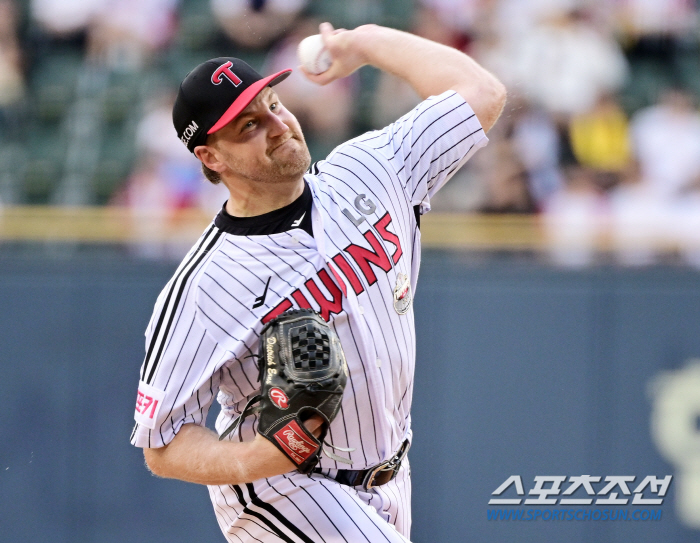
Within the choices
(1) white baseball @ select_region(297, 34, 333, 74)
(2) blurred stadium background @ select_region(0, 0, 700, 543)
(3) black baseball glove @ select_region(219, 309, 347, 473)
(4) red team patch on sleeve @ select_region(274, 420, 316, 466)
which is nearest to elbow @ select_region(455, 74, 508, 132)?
(1) white baseball @ select_region(297, 34, 333, 74)

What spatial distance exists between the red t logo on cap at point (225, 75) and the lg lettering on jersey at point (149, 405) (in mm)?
891

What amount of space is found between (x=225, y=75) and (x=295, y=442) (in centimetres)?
108

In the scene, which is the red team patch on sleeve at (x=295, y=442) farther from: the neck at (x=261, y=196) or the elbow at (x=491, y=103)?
the elbow at (x=491, y=103)

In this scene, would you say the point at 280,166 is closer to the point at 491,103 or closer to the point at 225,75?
the point at 225,75

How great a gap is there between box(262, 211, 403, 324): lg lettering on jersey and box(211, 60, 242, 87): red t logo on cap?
1.90ft

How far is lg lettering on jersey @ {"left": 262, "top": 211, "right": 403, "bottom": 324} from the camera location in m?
2.76

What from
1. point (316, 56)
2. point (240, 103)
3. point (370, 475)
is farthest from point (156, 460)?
point (316, 56)

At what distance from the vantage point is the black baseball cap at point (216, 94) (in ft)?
9.09

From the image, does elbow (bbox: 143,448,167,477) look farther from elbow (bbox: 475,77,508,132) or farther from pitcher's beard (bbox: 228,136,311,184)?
elbow (bbox: 475,77,508,132)

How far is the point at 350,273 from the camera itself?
111 inches

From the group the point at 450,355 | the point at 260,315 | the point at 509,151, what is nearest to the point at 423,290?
the point at 450,355

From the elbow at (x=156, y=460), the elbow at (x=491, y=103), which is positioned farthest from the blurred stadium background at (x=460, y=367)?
the elbow at (x=156, y=460)

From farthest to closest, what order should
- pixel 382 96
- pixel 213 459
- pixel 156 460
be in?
pixel 382 96
pixel 156 460
pixel 213 459

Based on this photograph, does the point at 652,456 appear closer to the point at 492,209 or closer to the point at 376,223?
the point at 492,209
